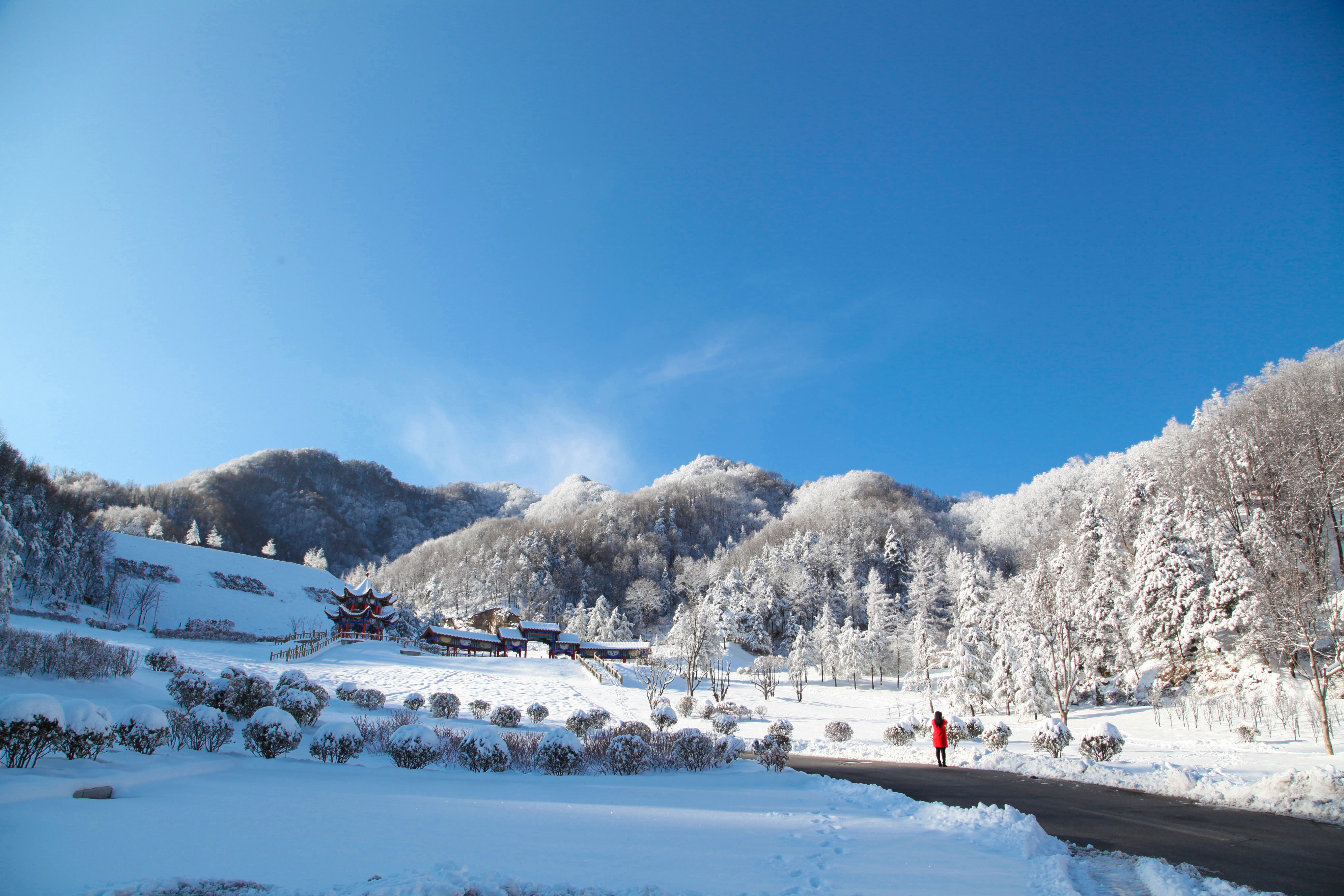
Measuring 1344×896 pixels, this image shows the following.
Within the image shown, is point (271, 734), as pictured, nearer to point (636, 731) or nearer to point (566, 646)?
point (636, 731)

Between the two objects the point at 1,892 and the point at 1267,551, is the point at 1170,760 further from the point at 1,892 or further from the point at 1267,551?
the point at 1,892

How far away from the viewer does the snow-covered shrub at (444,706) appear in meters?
21.5

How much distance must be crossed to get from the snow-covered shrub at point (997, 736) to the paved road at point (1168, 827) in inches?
178

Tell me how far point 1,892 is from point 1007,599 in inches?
1708

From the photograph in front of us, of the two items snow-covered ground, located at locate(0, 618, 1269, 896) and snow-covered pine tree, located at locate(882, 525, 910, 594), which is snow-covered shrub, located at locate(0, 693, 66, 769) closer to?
snow-covered ground, located at locate(0, 618, 1269, 896)

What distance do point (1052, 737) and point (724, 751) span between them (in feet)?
33.9

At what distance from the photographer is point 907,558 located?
87625 millimetres

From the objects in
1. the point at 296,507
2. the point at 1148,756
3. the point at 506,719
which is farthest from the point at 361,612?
the point at 296,507

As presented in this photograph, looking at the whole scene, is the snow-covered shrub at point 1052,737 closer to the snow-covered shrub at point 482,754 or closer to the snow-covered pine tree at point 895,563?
the snow-covered shrub at point 482,754

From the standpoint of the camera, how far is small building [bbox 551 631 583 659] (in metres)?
51.5

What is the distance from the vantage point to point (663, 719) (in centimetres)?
2131

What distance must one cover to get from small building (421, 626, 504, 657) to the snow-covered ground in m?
39.7

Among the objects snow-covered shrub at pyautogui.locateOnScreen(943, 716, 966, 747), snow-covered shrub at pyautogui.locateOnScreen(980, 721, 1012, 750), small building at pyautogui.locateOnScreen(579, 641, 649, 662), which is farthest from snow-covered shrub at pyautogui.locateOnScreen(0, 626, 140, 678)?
small building at pyautogui.locateOnScreen(579, 641, 649, 662)

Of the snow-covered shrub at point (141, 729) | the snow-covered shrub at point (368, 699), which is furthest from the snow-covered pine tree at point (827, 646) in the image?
the snow-covered shrub at point (141, 729)
